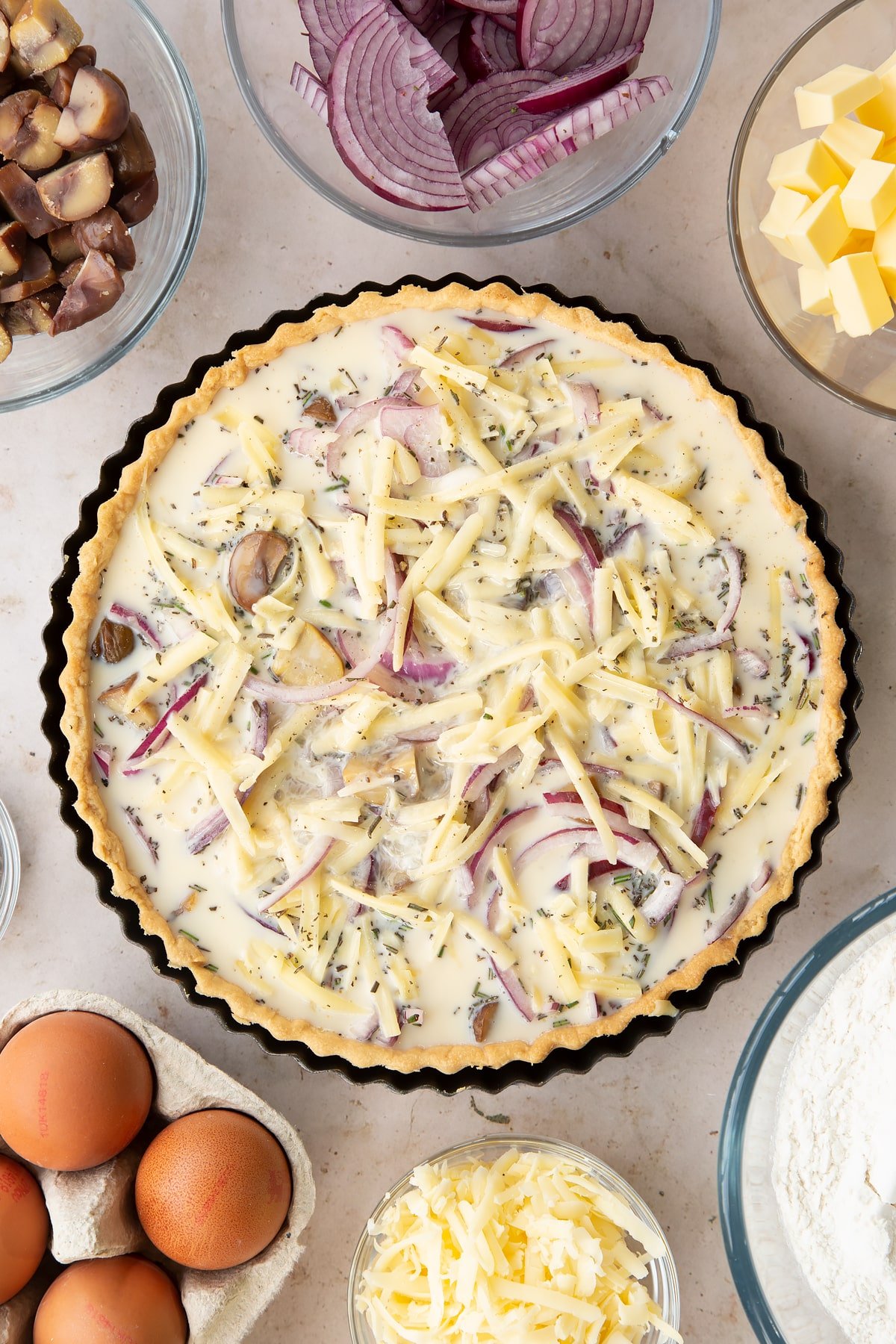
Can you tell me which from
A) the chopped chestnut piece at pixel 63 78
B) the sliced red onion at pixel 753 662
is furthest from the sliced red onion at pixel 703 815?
the chopped chestnut piece at pixel 63 78

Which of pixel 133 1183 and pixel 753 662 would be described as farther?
pixel 133 1183

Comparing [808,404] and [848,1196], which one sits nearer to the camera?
[848,1196]

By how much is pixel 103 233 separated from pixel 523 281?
896 mm

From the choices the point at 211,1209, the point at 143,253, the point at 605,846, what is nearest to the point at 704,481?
the point at 605,846

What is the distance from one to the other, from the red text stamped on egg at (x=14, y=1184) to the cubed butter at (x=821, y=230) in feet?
7.76

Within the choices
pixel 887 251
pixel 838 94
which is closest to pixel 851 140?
pixel 838 94

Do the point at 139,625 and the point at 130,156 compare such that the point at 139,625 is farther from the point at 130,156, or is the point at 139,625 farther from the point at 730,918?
the point at 730,918

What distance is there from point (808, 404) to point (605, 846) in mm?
1118

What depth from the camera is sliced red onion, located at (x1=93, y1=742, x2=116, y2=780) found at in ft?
7.15

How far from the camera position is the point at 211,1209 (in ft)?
7.27

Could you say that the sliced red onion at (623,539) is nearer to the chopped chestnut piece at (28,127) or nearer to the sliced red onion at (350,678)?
the sliced red onion at (350,678)

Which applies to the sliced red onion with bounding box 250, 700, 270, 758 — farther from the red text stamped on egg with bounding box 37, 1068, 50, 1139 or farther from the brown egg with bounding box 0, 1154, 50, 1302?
the brown egg with bounding box 0, 1154, 50, 1302

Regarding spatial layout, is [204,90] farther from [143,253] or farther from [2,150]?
[2,150]

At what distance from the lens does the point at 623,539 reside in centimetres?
214
